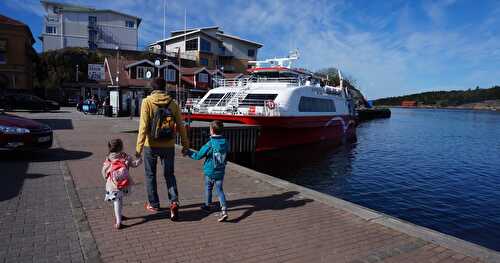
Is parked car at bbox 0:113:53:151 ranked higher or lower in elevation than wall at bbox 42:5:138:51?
lower

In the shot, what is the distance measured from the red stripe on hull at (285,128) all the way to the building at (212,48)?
45302mm

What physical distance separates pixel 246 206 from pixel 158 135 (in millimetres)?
1987

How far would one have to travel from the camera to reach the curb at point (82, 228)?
3974 mm

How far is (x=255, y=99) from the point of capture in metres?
20.3

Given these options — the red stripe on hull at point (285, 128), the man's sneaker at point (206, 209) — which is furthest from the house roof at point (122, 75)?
the man's sneaker at point (206, 209)

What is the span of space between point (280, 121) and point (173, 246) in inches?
570

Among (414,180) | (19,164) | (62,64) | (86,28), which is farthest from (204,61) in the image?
(19,164)

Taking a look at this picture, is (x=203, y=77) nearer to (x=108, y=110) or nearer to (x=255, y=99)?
(x=108, y=110)

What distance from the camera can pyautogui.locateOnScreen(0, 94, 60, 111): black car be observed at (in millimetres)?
29562

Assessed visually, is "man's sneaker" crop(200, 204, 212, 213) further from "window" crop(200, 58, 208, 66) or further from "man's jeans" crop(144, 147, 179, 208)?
"window" crop(200, 58, 208, 66)

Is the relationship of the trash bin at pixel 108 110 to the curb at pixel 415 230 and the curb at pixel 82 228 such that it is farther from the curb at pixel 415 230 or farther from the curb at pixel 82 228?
the curb at pixel 415 230

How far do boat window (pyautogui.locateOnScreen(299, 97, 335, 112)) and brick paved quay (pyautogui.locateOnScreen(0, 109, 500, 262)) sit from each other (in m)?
13.9

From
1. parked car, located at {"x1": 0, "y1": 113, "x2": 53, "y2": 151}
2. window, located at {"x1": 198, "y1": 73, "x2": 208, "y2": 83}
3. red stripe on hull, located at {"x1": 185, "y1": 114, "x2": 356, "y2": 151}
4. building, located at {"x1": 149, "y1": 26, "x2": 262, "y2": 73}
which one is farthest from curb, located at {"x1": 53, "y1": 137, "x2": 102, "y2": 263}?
building, located at {"x1": 149, "y1": 26, "x2": 262, "y2": 73}

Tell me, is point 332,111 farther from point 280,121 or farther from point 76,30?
point 76,30
